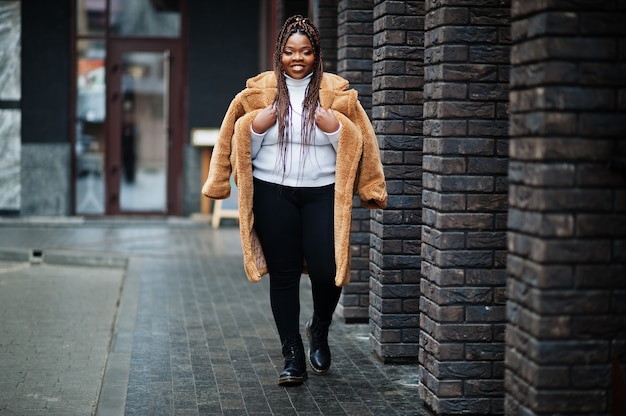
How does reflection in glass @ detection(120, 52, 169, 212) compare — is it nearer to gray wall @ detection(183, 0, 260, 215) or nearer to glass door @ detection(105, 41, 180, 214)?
glass door @ detection(105, 41, 180, 214)

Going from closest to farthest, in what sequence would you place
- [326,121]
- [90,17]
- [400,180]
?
[326,121] < [400,180] < [90,17]

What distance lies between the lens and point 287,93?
593 cm

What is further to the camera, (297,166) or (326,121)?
(297,166)

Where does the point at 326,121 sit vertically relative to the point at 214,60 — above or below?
below

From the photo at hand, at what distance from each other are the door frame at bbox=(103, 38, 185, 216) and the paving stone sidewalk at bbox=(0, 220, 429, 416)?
3.47 meters

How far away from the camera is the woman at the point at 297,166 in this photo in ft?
19.4

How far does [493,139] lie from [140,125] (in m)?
11.2

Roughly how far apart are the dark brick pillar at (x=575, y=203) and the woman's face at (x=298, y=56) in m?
2.06

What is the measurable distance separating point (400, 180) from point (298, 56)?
1232 millimetres

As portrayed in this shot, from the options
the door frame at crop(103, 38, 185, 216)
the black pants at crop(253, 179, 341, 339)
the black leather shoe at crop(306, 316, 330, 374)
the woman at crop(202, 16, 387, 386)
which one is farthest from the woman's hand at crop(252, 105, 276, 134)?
the door frame at crop(103, 38, 185, 216)

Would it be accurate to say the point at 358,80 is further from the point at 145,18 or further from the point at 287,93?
the point at 145,18

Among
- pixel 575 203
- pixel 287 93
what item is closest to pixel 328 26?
pixel 287 93

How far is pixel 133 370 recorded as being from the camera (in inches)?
257

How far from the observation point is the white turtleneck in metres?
5.93
